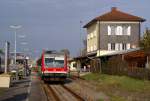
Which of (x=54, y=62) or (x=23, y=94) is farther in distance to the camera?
(x=54, y=62)

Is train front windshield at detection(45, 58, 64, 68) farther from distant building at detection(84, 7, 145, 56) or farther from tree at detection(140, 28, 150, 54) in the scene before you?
distant building at detection(84, 7, 145, 56)

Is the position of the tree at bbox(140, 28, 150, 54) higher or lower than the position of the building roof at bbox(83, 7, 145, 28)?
lower

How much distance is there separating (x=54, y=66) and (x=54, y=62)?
46 cm

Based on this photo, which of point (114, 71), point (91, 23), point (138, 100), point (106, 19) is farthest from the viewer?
point (91, 23)

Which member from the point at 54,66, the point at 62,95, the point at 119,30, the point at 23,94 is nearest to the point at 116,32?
the point at 119,30

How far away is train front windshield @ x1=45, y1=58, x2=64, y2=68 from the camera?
43891 millimetres

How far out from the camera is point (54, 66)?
43.8m

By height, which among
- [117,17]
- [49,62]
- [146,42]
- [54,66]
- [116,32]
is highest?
[117,17]

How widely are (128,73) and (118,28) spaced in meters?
40.0

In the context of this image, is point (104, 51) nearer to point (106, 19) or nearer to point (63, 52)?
point (106, 19)

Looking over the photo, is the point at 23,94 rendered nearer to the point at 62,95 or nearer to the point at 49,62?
the point at 62,95

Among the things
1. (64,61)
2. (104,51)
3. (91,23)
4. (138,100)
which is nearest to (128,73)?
(64,61)

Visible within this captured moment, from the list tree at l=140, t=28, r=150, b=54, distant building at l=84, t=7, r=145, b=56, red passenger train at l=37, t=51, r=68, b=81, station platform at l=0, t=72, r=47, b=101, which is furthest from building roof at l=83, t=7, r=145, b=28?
station platform at l=0, t=72, r=47, b=101

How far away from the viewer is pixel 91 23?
299ft
